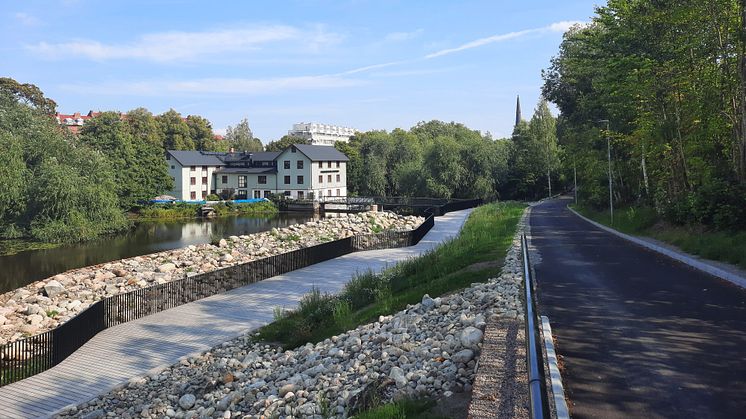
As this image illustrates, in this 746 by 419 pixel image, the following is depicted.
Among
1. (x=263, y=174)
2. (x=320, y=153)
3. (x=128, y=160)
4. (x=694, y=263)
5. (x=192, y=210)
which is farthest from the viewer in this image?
(x=263, y=174)

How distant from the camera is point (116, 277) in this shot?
26.2 meters

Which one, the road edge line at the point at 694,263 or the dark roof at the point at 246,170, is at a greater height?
the dark roof at the point at 246,170

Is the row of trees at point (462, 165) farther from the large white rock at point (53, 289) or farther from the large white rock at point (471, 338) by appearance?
the large white rock at point (471, 338)

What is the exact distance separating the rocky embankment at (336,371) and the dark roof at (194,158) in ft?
224

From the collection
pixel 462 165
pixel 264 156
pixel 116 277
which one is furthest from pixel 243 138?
pixel 116 277

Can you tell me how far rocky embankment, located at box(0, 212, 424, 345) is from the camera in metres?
19.6

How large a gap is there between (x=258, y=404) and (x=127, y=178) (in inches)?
2292

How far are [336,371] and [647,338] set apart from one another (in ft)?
18.5

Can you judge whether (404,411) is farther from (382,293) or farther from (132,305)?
(132,305)

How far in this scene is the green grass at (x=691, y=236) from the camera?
16.1m

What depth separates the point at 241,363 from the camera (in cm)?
1316

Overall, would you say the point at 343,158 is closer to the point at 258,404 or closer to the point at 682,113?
the point at 682,113

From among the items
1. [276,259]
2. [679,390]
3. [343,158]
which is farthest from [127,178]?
[679,390]

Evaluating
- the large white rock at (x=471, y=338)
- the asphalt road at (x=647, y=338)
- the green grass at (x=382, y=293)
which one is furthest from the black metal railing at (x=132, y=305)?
the asphalt road at (x=647, y=338)
